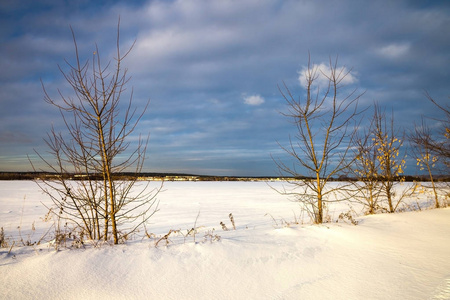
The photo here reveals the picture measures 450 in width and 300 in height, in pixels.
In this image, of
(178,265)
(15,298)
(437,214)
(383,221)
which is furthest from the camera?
(437,214)

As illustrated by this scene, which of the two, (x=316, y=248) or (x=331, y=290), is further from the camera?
(x=316, y=248)

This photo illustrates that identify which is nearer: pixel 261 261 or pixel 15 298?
pixel 15 298

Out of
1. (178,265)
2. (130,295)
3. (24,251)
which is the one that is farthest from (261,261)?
(24,251)

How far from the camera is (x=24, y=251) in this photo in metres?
2.71

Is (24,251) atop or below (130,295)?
atop

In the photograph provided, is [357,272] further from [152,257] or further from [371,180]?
[371,180]

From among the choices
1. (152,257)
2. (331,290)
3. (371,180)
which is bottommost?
(331,290)

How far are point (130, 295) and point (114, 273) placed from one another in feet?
1.15

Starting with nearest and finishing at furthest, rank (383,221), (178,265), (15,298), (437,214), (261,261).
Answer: (15,298), (178,265), (261,261), (383,221), (437,214)

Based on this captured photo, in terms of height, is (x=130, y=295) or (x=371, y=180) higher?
(x=371, y=180)

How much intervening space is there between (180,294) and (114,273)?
0.70m

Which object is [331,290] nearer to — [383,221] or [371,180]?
[383,221]

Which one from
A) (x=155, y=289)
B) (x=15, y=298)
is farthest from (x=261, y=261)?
(x=15, y=298)

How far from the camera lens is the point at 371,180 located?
7141 millimetres
